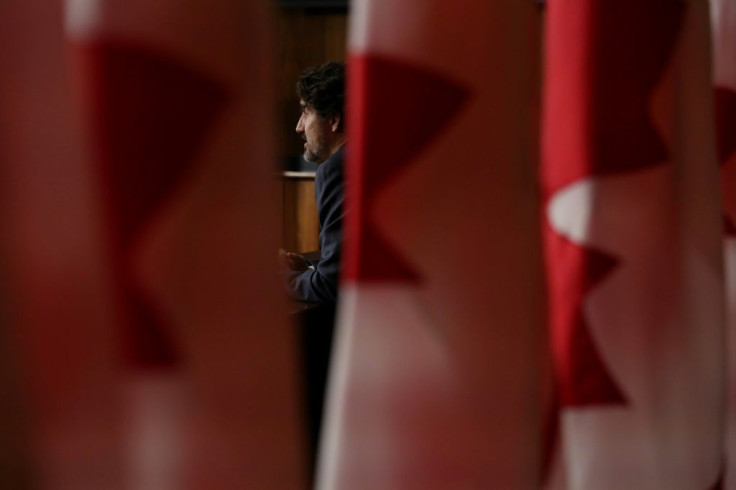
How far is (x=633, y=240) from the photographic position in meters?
0.48

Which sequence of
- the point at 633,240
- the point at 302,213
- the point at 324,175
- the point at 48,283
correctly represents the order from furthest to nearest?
the point at 302,213 < the point at 324,175 < the point at 633,240 < the point at 48,283

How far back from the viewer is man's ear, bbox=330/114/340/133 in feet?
6.26

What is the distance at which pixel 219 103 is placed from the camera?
318mm

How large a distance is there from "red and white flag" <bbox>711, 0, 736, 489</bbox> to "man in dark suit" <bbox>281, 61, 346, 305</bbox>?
3.25 feet

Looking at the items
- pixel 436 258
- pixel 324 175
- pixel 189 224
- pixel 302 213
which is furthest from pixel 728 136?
pixel 302 213

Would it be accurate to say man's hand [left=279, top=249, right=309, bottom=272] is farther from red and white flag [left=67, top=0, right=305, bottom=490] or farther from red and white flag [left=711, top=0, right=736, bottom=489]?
red and white flag [left=67, top=0, right=305, bottom=490]

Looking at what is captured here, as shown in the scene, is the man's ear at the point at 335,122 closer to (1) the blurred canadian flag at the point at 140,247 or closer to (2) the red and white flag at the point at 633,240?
(2) the red and white flag at the point at 633,240

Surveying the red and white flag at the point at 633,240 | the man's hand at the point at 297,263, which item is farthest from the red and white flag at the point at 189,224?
the man's hand at the point at 297,263

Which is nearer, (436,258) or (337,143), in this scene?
(436,258)

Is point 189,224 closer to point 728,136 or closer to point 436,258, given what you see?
point 436,258

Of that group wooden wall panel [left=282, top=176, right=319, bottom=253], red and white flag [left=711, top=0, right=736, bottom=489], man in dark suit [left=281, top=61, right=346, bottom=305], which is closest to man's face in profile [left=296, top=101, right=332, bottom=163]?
man in dark suit [left=281, top=61, right=346, bottom=305]

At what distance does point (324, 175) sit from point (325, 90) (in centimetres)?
34

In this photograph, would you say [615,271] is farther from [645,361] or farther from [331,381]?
[331,381]

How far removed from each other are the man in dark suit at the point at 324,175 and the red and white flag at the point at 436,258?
3.88 feet
